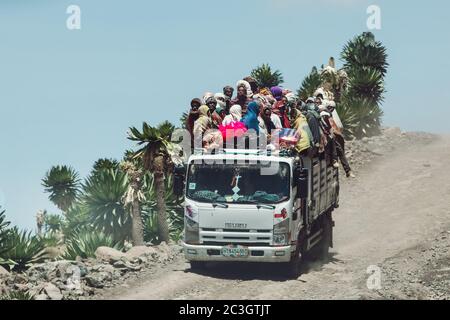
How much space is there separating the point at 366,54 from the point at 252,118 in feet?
96.5

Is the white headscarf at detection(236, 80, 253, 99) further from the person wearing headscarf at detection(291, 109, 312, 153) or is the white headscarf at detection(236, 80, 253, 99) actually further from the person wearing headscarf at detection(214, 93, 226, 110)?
the person wearing headscarf at detection(291, 109, 312, 153)

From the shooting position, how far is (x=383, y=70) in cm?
5072

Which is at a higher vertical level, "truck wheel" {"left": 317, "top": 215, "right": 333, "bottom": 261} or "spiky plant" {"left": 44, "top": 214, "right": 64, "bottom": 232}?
"truck wheel" {"left": 317, "top": 215, "right": 333, "bottom": 261}

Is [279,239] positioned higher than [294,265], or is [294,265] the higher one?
[279,239]

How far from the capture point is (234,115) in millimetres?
23062

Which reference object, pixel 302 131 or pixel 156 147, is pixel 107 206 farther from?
pixel 302 131

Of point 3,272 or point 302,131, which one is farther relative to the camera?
point 3,272

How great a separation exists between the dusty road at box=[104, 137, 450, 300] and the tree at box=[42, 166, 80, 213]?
39.8 feet

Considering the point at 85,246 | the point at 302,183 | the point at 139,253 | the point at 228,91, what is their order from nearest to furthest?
the point at 302,183
the point at 228,91
the point at 139,253
the point at 85,246

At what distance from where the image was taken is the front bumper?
21219mm

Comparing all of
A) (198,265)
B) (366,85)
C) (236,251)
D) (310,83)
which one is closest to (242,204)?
(236,251)

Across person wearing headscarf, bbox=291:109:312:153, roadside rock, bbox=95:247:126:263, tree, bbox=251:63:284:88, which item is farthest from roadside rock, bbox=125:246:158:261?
tree, bbox=251:63:284:88

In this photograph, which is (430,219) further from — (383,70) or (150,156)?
(383,70)
